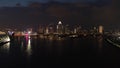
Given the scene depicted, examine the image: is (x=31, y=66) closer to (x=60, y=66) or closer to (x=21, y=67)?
(x=21, y=67)

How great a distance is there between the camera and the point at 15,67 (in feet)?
74.1

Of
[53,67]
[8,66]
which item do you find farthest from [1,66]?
[53,67]

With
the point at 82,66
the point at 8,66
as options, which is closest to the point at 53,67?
the point at 82,66

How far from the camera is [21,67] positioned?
22.7m

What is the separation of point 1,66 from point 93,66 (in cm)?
894

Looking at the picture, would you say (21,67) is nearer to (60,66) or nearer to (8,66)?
(8,66)

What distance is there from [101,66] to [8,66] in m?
9.07

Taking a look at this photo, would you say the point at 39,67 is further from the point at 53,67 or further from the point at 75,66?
the point at 75,66

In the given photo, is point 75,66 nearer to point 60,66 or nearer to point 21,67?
point 60,66

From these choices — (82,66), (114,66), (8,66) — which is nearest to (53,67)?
(82,66)

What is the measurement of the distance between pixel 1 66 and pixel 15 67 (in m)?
1.55

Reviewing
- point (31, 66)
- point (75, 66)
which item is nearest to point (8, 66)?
point (31, 66)

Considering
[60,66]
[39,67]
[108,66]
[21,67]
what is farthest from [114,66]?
[21,67]

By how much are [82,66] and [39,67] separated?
4228 millimetres
